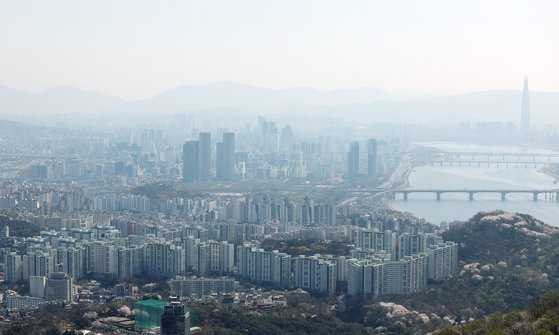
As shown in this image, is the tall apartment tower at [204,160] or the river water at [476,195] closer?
the river water at [476,195]

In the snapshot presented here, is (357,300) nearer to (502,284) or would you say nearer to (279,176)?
(502,284)

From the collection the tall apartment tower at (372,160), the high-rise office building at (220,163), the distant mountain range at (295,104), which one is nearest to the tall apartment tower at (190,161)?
the high-rise office building at (220,163)

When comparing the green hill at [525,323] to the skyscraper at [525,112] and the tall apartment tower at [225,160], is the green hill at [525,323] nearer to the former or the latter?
the tall apartment tower at [225,160]

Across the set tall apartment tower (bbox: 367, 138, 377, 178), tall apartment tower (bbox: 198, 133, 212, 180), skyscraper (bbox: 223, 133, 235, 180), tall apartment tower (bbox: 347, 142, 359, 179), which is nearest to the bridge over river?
tall apartment tower (bbox: 347, 142, 359, 179)

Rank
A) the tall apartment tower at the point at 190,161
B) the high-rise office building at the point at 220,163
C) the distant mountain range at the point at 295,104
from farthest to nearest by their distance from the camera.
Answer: the distant mountain range at the point at 295,104 → the high-rise office building at the point at 220,163 → the tall apartment tower at the point at 190,161

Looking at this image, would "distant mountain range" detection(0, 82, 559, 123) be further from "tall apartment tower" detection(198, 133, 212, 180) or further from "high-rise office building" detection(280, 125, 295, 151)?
"tall apartment tower" detection(198, 133, 212, 180)

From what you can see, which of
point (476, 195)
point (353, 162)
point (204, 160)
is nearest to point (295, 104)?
point (353, 162)

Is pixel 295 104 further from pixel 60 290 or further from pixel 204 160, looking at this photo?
pixel 60 290
